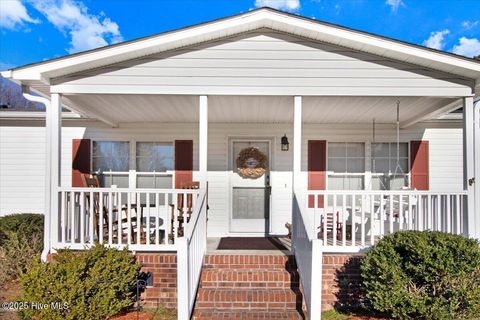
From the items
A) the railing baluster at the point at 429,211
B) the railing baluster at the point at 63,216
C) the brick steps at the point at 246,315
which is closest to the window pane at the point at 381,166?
the railing baluster at the point at 429,211

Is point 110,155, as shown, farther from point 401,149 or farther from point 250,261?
point 401,149

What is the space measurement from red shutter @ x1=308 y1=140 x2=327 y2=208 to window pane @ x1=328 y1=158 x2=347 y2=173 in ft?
0.40

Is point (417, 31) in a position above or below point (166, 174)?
above

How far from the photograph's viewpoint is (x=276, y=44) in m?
4.76

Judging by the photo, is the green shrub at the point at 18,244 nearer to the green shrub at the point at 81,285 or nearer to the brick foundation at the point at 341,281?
the green shrub at the point at 81,285

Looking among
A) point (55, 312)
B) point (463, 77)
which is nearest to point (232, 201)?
point (55, 312)

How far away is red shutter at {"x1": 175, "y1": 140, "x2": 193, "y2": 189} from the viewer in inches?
280

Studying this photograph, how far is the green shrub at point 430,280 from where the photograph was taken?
370cm

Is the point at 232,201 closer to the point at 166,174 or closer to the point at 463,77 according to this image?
the point at 166,174

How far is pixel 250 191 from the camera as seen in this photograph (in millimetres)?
6996

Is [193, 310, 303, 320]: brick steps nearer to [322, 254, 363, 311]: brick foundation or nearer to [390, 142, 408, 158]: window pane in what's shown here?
[322, 254, 363, 311]: brick foundation

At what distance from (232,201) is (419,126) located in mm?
4185

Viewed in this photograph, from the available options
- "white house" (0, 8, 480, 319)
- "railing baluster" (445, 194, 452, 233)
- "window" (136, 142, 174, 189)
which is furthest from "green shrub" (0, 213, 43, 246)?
"railing baluster" (445, 194, 452, 233)

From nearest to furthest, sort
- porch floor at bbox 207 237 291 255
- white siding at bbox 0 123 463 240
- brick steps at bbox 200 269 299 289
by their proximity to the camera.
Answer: brick steps at bbox 200 269 299 289, porch floor at bbox 207 237 291 255, white siding at bbox 0 123 463 240
